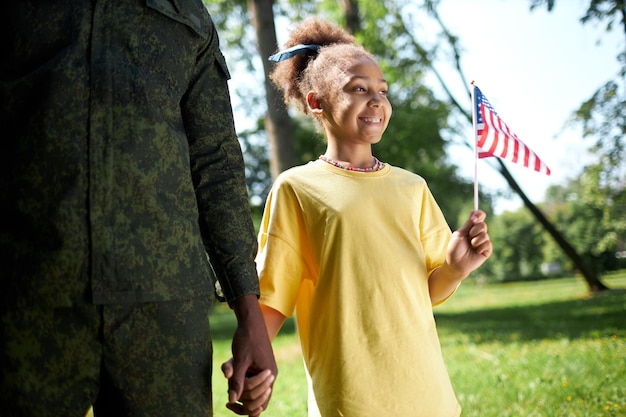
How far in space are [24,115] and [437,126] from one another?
2065cm

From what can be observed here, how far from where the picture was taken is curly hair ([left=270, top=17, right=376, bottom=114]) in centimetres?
280

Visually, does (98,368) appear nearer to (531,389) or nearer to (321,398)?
(321,398)

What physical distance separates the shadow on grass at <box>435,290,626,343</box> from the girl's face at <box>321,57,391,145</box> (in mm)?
7159

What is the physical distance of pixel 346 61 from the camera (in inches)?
108

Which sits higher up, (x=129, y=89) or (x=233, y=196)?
(x=129, y=89)

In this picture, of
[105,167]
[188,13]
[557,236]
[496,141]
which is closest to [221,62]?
[188,13]

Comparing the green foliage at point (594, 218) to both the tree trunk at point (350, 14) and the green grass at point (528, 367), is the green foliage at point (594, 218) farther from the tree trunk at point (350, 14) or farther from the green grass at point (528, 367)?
the tree trunk at point (350, 14)

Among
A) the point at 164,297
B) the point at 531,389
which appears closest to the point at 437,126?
the point at 531,389

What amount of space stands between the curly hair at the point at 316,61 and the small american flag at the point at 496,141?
0.51 metres

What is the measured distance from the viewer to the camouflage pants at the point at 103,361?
149 cm

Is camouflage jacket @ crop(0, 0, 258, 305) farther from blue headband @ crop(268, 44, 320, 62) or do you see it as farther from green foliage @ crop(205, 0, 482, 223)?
green foliage @ crop(205, 0, 482, 223)

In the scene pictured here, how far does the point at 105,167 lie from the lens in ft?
5.14

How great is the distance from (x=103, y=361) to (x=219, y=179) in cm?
54

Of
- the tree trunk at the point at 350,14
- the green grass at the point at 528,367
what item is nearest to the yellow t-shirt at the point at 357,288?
the green grass at the point at 528,367
